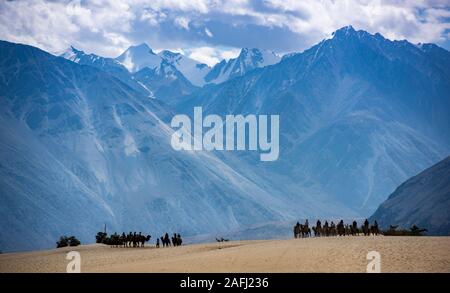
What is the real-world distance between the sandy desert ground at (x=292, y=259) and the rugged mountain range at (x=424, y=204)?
93413 mm

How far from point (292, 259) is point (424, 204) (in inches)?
4848

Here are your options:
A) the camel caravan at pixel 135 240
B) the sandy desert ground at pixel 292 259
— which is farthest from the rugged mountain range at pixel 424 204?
the sandy desert ground at pixel 292 259

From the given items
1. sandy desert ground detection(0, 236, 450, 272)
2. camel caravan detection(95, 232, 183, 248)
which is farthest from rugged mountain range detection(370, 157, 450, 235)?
sandy desert ground detection(0, 236, 450, 272)

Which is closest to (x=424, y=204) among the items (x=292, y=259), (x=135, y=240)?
(x=135, y=240)

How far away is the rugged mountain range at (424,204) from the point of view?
14425cm

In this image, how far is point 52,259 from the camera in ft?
178

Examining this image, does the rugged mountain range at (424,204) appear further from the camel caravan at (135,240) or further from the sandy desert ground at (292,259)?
the sandy desert ground at (292,259)

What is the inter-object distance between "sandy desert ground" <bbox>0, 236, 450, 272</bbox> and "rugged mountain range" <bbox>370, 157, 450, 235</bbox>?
3678 inches

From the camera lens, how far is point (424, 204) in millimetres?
158500

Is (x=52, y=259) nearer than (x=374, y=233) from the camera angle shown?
Yes

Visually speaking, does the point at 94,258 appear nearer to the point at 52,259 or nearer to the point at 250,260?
the point at 52,259
